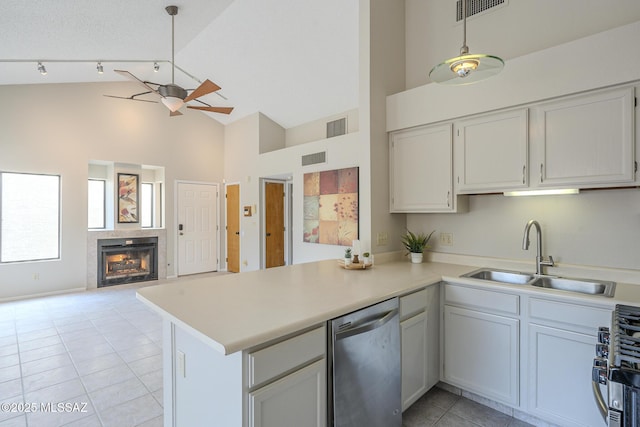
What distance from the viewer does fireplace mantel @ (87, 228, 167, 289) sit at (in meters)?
5.72

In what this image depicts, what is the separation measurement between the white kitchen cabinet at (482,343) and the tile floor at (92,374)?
0.20 metres

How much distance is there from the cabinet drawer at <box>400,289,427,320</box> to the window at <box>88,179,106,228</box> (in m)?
6.56

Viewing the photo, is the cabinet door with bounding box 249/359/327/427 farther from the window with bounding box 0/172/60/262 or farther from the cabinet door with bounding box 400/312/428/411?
the window with bounding box 0/172/60/262

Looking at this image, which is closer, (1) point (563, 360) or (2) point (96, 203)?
(1) point (563, 360)

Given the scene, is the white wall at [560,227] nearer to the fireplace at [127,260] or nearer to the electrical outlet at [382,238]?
the electrical outlet at [382,238]

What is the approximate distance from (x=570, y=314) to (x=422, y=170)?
4.87 feet

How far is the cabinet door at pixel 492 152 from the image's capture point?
2289mm

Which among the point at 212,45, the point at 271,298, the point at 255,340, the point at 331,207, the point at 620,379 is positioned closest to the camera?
the point at 620,379

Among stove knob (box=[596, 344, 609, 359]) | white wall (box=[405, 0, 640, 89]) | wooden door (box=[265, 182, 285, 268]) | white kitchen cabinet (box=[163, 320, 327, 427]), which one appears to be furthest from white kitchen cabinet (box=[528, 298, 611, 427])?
wooden door (box=[265, 182, 285, 268])

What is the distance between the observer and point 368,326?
A: 167 centimetres

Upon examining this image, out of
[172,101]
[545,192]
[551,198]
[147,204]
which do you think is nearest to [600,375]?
[545,192]

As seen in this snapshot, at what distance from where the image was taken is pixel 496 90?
235 cm

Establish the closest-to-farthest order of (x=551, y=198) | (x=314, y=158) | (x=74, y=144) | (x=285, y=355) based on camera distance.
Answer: (x=285, y=355)
(x=551, y=198)
(x=314, y=158)
(x=74, y=144)

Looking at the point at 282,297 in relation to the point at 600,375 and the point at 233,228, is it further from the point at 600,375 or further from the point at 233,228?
the point at 233,228
